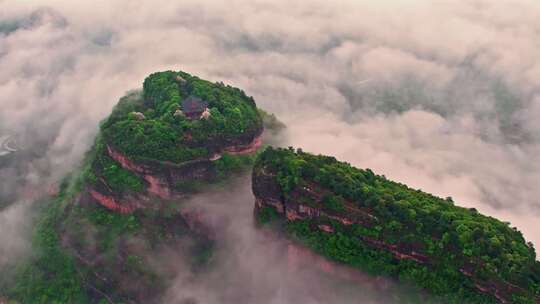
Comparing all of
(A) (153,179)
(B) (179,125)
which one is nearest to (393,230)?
(A) (153,179)

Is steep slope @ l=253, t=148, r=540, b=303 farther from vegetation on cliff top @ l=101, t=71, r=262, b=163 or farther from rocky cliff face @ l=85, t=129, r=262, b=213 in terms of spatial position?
vegetation on cliff top @ l=101, t=71, r=262, b=163

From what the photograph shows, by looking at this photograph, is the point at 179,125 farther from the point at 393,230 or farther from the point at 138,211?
the point at 393,230

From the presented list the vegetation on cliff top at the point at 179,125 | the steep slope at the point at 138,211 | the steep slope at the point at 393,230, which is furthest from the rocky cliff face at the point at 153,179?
the steep slope at the point at 393,230

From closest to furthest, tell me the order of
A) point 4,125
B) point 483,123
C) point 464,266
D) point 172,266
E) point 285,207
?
1. point 464,266
2. point 285,207
3. point 172,266
4. point 483,123
5. point 4,125

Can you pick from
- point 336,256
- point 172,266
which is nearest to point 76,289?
point 172,266

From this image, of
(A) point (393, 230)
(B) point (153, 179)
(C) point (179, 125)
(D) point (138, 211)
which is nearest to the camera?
(A) point (393, 230)

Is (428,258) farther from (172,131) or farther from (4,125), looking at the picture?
(4,125)

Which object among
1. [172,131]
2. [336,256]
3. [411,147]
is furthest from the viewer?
[411,147]
